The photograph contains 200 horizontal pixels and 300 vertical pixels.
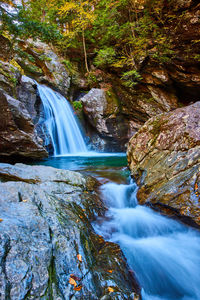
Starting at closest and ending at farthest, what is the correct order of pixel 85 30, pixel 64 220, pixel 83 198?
1. pixel 64 220
2. pixel 83 198
3. pixel 85 30

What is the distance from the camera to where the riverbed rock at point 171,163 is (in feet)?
8.96

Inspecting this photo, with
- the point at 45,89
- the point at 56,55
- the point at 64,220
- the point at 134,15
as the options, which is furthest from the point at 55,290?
the point at 56,55

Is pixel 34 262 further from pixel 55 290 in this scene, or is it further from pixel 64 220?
pixel 64 220

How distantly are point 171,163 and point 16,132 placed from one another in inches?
216

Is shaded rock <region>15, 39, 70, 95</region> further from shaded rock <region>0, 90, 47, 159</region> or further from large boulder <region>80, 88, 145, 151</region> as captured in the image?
shaded rock <region>0, 90, 47, 159</region>

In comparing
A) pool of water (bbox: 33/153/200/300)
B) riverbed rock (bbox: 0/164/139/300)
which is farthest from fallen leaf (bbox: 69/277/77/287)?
pool of water (bbox: 33/153/200/300)

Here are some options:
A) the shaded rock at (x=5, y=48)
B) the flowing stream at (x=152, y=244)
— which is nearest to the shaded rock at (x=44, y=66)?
the shaded rock at (x=5, y=48)

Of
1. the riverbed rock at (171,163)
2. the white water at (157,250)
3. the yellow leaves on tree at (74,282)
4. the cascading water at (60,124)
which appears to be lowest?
the white water at (157,250)

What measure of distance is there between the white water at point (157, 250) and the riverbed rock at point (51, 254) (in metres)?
0.33

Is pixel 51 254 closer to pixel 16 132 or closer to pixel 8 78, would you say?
pixel 16 132

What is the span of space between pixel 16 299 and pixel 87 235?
114cm

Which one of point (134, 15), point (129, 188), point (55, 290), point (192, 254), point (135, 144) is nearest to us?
point (55, 290)

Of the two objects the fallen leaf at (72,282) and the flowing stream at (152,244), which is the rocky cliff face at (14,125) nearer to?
the flowing stream at (152,244)

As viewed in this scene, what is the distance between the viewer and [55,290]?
48.9 inches
